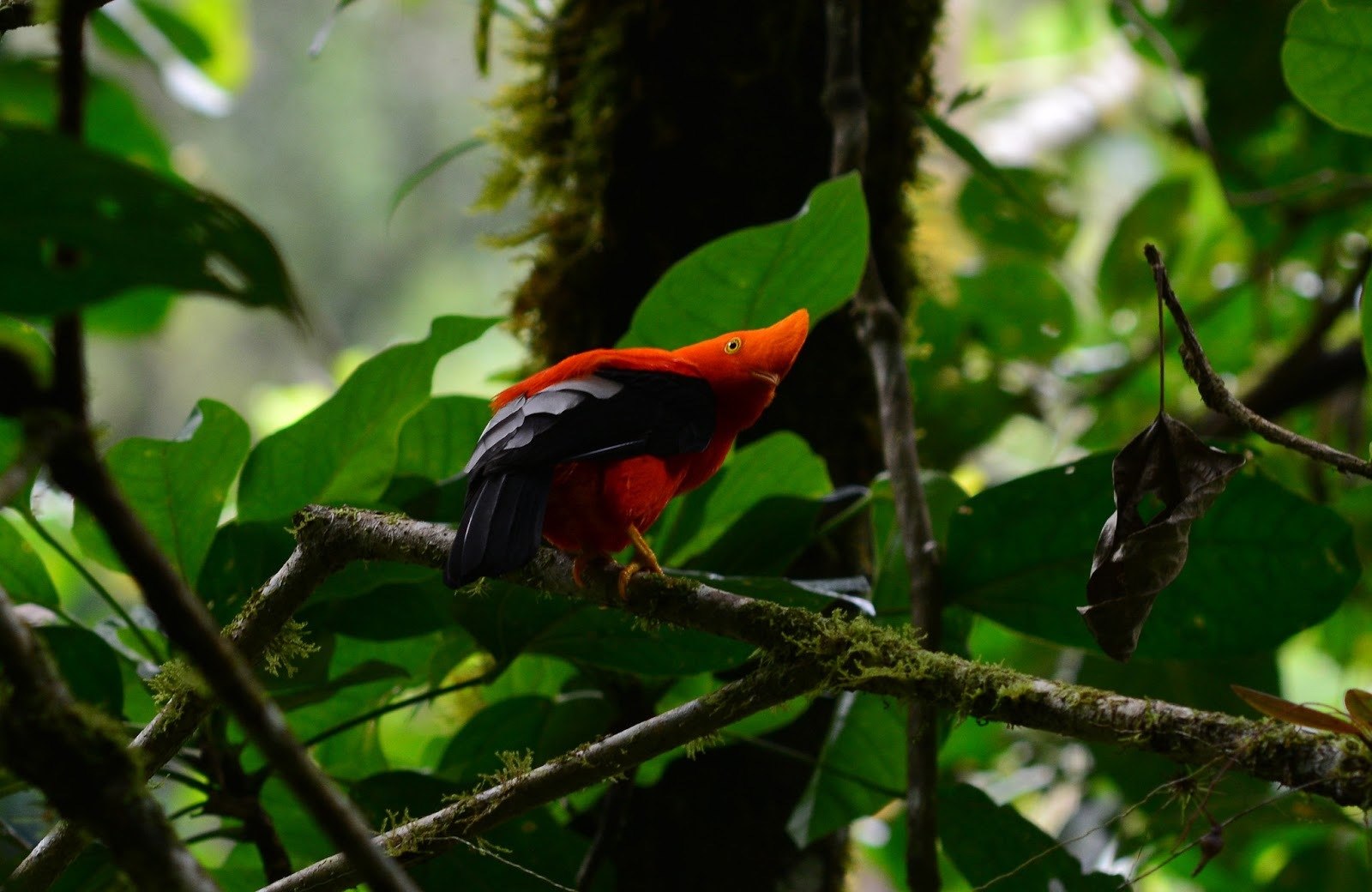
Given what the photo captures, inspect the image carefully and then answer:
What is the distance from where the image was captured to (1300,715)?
756mm

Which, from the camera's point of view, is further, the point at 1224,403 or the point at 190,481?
the point at 190,481

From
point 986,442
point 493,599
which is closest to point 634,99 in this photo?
point 493,599

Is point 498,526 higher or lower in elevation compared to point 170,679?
higher

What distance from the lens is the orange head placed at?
1342 mm

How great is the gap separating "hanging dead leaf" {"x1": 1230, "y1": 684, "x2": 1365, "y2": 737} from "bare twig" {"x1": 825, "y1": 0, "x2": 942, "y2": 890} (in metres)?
0.26

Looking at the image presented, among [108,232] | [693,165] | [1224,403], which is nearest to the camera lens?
[108,232]

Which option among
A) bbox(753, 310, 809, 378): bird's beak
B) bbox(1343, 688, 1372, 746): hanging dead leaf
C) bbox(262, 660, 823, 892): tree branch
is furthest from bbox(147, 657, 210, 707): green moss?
bbox(1343, 688, 1372, 746): hanging dead leaf

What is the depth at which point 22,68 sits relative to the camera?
2258 mm

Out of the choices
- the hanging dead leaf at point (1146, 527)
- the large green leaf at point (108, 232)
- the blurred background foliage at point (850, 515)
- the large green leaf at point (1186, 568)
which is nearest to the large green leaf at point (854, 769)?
the blurred background foliage at point (850, 515)

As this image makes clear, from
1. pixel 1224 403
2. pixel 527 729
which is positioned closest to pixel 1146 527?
pixel 1224 403

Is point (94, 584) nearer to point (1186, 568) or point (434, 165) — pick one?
point (434, 165)

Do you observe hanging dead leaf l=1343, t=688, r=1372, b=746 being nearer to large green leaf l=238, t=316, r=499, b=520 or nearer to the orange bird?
the orange bird

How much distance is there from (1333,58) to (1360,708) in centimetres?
92

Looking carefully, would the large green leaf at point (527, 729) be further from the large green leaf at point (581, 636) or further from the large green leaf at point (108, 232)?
the large green leaf at point (108, 232)
